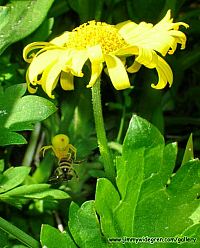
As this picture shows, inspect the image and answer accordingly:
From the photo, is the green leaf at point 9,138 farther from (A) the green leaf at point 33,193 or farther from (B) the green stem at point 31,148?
(B) the green stem at point 31,148

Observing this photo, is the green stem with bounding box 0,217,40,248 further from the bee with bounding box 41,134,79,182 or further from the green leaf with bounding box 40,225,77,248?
the bee with bounding box 41,134,79,182

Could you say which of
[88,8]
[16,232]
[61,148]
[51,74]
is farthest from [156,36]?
[88,8]

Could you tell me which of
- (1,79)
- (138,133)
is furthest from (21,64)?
(138,133)

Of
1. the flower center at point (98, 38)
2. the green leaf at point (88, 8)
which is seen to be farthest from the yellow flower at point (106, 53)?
the green leaf at point (88, 8)

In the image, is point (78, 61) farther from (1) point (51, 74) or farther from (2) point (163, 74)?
(2) point (163, 74)

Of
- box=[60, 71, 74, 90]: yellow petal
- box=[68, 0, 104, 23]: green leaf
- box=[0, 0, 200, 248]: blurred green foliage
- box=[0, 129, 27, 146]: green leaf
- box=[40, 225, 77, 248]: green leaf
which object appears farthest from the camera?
box=[68, 0, 104, 23]: green leaf

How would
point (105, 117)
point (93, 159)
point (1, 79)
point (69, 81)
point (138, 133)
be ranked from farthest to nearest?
point (105, 117) < point (93, 159) < point (1, 79) < point (69, 81) < point (138, 133)

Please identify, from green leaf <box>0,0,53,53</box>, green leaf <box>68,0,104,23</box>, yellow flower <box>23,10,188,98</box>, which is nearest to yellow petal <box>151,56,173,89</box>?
yellow flower <box>23,10,188,98</box>

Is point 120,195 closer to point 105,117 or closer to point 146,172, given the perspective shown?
point 146,172
